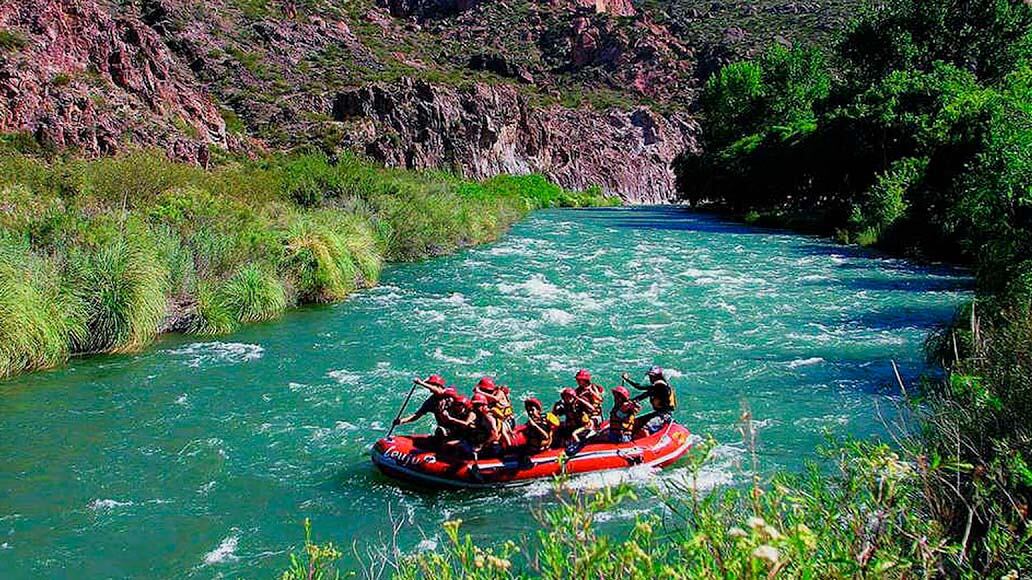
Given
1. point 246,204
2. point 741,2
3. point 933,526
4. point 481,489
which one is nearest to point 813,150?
point 246,204

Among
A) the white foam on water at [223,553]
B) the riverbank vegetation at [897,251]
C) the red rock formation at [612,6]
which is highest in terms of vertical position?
the red rock formation at [612,6]

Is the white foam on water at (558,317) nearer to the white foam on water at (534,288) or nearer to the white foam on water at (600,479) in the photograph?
the white foam on water at (534,288)

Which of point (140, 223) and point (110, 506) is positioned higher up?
point (140, 223)

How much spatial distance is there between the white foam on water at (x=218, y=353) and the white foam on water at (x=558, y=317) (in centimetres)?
590

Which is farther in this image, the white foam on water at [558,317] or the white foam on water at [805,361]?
the white foam on water at [558,317]

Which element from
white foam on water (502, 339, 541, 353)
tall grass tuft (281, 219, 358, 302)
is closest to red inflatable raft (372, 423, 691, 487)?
white foam on water (502, 339, 541, 353)

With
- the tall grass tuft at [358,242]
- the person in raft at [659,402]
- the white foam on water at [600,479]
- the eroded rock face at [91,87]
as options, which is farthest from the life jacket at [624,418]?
the eroded rock face at [91,87]

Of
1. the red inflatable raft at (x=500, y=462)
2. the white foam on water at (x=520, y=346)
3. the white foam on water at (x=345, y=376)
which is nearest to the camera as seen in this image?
the red inflatable raft at (x=500, y=462)

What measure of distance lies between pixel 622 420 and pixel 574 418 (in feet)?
1.91

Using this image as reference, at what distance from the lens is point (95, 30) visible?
39.6 m

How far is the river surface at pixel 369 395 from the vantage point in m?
7.69

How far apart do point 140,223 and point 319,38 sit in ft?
229

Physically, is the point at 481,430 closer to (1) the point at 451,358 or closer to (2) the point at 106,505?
(2) the point at 106,505

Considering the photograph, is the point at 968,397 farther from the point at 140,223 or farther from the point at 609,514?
the point at 140,223
